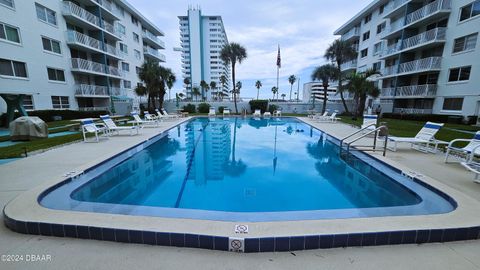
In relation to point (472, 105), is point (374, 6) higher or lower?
higher

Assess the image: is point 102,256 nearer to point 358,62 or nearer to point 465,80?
point 465,80

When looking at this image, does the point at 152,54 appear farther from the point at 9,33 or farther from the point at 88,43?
the point at 9,33

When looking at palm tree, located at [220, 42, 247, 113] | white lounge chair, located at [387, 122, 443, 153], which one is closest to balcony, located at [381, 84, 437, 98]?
white lounge chair, located at [387, 122, 443, 153]

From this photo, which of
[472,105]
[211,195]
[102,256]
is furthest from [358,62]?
[102,256]

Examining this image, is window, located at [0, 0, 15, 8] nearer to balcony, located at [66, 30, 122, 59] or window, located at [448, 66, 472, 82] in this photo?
balcony, located at [66, 30, 122, 59]

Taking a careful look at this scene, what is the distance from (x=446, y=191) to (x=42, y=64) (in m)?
23.5

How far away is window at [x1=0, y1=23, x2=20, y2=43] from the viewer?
1346cm

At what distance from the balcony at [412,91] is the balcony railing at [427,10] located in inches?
235

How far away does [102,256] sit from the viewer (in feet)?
7.86

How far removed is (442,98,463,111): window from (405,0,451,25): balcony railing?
7.41m

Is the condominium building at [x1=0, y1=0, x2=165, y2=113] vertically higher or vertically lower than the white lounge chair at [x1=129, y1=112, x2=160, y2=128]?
higher

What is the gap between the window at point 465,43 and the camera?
15.2 m

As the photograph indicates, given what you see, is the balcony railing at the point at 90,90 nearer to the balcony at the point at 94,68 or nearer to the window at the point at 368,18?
the balcony at the point at 94,68

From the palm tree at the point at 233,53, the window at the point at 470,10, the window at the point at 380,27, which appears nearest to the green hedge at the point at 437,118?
the window at the point at 470,10
